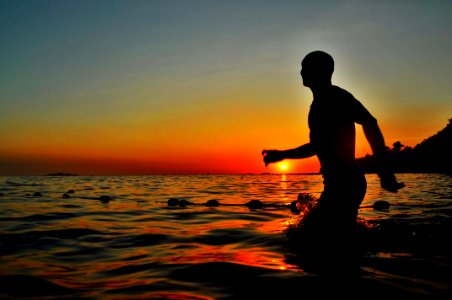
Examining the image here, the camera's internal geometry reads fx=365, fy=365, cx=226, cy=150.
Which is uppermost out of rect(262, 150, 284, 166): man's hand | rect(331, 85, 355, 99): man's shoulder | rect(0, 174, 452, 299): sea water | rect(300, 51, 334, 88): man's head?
rect(300, 51, 334, 88): man's head

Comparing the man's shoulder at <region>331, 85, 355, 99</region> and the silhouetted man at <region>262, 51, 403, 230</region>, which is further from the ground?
the man's shoulder at <region>331, 85, 355, 99</region>

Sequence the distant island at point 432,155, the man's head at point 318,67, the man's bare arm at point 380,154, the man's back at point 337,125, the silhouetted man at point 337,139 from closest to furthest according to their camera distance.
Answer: the man's bare arm at point 380,154 → the silhouetted man at point 337,139 → the man's back at point 337,125 → the man's head at point 318,67 → the distant island at point 432,155

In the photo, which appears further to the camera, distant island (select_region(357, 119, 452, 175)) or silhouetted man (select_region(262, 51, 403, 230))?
distant island (select_region(357, 119, 452, 175))

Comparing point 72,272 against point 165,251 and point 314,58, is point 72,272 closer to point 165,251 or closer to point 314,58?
point 165,251

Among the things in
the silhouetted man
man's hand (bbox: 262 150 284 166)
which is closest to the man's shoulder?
the silhouetted man

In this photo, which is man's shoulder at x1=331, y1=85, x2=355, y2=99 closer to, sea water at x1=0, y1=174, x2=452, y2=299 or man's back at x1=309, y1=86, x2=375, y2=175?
man's back at x1=309, y1=86, x2=375, y2=175

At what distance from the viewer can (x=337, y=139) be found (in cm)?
599

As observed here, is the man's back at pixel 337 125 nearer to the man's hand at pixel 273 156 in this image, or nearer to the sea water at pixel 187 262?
the man's hand at pixel 273 156

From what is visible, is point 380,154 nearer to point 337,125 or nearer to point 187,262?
point 337,125

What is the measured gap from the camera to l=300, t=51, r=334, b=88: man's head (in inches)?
241

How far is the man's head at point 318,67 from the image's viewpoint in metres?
6.13

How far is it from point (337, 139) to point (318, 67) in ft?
4.12

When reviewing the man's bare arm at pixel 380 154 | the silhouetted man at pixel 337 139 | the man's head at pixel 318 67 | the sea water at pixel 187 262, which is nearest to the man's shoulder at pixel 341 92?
the silhouetted man at pixel 337 139

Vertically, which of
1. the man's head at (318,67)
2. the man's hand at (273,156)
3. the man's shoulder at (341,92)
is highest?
the man's head at (318,67)
